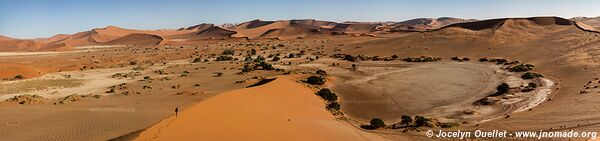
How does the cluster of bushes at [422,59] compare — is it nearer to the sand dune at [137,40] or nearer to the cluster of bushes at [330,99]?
the cluster of bushes at [330,99]

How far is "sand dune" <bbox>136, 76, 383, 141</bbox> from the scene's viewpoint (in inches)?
585

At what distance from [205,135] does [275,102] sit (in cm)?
836

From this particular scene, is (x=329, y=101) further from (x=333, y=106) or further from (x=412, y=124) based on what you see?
(x=412, y=124)

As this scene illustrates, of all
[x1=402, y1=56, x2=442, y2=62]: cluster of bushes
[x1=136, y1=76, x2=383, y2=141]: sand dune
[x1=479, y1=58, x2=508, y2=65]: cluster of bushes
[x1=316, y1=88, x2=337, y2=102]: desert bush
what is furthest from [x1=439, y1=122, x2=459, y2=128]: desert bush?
[x1=402, y1=56, x2=442, y2=62]: cluster of bushes

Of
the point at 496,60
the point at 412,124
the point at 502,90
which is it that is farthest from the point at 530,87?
the point at 496,60

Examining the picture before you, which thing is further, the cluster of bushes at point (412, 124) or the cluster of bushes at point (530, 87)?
the cluster of bushes at point (530, 87)

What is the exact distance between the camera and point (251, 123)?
1669 centimetres

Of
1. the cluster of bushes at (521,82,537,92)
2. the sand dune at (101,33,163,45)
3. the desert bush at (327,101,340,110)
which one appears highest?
the cluster of bushes at (521,82,537,92)

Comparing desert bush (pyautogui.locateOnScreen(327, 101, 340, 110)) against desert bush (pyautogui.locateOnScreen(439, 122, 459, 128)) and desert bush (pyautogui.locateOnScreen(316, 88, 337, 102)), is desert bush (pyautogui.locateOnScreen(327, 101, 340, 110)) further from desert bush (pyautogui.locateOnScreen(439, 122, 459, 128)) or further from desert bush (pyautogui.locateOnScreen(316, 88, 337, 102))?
desert bush (pyautogui.locateOnScreen(439, 122, 459, 128))

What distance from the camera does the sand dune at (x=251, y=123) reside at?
585 inches

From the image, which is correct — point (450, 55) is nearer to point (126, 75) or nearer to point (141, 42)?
point (126, 75)

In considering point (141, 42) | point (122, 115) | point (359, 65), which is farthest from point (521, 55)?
point (141, 42)

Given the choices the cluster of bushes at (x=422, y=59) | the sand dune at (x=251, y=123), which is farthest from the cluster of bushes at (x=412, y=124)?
A: the cluster of bushes at (x=422, y=59)

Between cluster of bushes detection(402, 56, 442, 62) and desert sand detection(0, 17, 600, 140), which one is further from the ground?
desert sand detection(0, 17, 600, 140)
